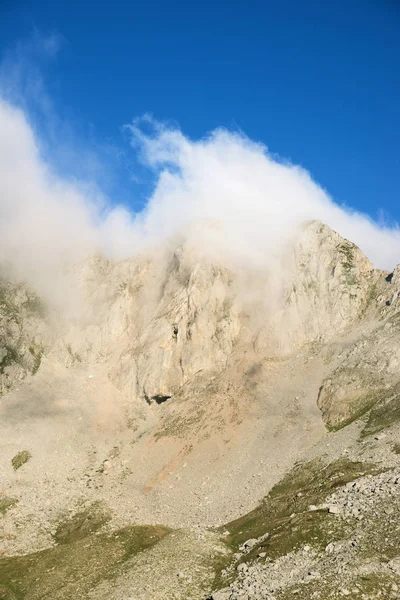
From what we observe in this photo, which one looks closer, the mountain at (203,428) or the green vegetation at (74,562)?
the mountain at (203,428)

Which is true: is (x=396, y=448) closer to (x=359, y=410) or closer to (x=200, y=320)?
(x=359, y=410)

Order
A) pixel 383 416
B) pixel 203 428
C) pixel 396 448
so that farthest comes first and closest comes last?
1. pixel 203 428
2. pixel 383 416
3. pixel 396 448

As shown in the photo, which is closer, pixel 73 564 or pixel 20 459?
pixel 73 564

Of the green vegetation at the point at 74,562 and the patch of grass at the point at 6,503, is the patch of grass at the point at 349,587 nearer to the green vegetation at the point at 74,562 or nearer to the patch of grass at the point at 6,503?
the green vegetation at the point at 74,562

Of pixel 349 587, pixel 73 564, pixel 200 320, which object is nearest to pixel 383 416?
pixel 349 587

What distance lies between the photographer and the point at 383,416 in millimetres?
72625

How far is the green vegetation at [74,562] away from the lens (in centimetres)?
4503

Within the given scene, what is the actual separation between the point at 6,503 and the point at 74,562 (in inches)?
1121

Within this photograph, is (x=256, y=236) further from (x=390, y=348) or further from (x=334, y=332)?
(x=390, y=348)

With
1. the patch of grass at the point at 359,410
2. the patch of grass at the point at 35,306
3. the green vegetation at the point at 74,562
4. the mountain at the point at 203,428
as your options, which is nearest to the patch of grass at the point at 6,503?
the mountain at the point at 203,428

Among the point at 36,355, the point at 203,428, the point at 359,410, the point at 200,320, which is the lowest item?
the point at 359,410

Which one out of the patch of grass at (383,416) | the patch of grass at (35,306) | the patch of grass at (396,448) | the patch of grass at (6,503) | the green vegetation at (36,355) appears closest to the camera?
the patch of grass at (396,448)

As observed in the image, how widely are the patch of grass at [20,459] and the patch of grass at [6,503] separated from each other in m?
9.80

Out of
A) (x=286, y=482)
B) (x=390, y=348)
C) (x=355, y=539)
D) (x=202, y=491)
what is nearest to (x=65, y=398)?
(x=202, y=491)
